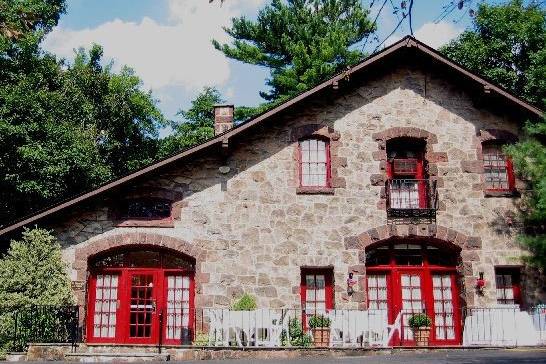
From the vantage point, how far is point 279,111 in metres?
15.6

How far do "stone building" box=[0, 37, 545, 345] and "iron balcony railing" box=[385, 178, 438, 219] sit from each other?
0.12 ft

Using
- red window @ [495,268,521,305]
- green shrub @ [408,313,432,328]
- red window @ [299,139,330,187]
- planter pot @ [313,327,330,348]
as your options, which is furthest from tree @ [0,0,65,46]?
red window @ [495,268,521,305]

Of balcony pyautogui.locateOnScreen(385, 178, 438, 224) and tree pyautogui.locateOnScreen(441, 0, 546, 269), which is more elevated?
tree pyautogui.locateOnScreen(441, 0, 546, 269)

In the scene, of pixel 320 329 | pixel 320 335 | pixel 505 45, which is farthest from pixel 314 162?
pixel 505 45

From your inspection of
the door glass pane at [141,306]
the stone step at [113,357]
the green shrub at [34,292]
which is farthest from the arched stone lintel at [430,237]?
the green shrub at [34,292]

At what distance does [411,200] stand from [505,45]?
1636 cm

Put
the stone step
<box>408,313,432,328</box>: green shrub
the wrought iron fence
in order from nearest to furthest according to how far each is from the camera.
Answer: the stone step, the wrought iron fence, <box>408,313,432,328</box>: green shrub

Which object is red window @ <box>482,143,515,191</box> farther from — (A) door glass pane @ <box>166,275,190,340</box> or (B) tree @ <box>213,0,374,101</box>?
(B) tree @ <box>213,0,374,101</box>

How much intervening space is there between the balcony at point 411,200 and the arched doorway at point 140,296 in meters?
5.42

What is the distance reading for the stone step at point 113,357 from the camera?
12211 millimetres

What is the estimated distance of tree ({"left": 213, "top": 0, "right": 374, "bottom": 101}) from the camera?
2850cm

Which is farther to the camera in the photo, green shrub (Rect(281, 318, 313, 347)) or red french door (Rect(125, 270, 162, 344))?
red french door (Rect(125, 270, 162, 344))

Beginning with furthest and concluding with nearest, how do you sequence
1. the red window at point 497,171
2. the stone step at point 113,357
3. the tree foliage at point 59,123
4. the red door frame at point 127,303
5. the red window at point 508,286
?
1. the tree foliage at point 59,123
2. the red window at point 497,171
3. the red window at point 508,286
4. the red door frame at point 127,303
5. the stone step at point 113,357

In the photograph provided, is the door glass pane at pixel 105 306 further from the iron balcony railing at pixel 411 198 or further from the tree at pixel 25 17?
the iron balcony railing at pixel 411 198
